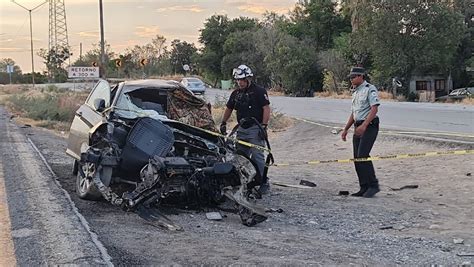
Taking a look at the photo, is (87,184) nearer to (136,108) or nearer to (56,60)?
(136,108)

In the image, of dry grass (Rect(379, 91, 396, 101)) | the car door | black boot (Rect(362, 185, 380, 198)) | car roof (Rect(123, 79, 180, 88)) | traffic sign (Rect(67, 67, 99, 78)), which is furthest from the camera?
dry grass (Rect(379, 91, 396, 101))

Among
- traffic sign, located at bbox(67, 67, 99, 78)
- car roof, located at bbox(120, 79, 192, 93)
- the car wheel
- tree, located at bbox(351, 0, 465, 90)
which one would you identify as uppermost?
tree, located at bbox(351, 0, 465, 90)

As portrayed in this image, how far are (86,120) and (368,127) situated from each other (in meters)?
4.10

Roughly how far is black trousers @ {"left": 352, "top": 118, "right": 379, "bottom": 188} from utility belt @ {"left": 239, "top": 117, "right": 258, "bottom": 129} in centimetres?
151

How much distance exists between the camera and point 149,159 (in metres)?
6.75

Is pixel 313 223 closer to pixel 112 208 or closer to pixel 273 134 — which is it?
pixel 112 208

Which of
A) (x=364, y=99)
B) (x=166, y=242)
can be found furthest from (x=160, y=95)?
(x=166, y=242)

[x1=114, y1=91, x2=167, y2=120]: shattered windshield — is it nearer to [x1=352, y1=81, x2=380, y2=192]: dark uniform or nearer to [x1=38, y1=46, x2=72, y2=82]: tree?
[x1=352, y1=81, x2=380, y2=192]: dark uniform

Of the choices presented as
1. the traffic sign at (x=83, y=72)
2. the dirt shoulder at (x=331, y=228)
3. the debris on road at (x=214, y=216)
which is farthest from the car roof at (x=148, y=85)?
the traffic sign at (x=83, y=72)

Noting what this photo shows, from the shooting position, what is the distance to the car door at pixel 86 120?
818 cm

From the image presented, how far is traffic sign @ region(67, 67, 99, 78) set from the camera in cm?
3150

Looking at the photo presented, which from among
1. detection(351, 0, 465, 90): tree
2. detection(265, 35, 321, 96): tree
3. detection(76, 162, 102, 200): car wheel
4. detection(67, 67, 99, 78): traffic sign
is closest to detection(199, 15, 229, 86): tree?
detection(265, 35, 321, 96): tree

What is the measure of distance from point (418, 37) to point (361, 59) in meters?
6.52

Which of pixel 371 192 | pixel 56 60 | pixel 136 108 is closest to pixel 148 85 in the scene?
pixel 136 108
